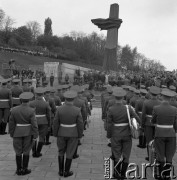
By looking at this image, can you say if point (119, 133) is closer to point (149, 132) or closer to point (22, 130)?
point (149, 132)

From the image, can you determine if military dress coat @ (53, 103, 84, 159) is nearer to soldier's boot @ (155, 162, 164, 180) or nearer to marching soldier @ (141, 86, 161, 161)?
soldier's boot @ (155, 162, 164, 180)

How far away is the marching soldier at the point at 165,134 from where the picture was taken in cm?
580

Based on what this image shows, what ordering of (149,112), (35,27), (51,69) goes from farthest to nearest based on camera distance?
(35,27)
(51,69)
(149,112)

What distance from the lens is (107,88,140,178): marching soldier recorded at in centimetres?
573

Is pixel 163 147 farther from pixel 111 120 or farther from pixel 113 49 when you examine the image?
pixel 113 49

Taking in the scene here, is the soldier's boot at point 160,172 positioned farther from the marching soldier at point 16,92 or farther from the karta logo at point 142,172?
the marching soldier at point 16,92

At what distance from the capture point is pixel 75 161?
704 cm

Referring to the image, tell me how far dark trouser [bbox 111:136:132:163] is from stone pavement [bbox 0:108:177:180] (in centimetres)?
68

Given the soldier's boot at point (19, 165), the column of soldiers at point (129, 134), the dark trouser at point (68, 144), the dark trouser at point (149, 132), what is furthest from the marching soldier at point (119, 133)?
the soldier's boot at point (19, 165)

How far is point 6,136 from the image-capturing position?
9.73 m

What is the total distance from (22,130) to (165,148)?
3249 mm

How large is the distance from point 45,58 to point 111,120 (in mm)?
58844

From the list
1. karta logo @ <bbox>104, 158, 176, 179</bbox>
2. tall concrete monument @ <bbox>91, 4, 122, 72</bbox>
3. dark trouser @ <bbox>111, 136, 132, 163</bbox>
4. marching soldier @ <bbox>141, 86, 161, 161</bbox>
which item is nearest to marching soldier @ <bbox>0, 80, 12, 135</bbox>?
karta logo @ <bbox>104, 158, 176, 179</bbox>

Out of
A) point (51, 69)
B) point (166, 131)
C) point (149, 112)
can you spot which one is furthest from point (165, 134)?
point (51, 69)
